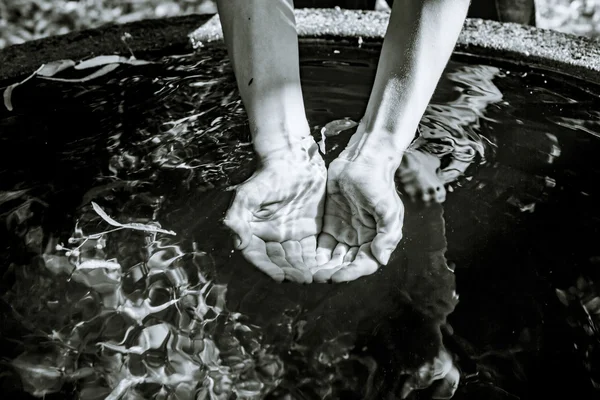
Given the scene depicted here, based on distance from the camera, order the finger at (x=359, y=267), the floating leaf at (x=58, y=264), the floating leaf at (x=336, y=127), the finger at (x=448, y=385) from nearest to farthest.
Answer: the finger at (x=448, y=385) < the finger at (x=359, y=267) < the floating leaf at (x=58, y=264) < the floating leaf at (x=336, y=127)

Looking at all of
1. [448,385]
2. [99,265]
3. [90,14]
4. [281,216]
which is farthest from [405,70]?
[90,14]

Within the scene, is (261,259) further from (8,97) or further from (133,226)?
(8,97)

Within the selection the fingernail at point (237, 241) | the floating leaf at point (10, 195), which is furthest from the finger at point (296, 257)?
the floating leaf at point (10, 195)

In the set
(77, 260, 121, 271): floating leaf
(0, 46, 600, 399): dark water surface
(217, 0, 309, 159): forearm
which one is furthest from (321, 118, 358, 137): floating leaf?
(77, 260, 121, 271): floating leaf

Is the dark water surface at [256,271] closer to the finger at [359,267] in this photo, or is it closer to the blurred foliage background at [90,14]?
the finger at [359,267]

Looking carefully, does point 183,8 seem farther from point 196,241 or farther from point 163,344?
point 163,344

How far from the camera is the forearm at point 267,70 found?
4.65ft

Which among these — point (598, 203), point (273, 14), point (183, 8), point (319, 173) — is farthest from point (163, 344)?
point (183, 8)

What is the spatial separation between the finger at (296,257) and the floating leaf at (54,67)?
1.29 m

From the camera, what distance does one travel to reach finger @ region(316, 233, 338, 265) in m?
1.23

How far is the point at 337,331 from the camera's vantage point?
3.68ft

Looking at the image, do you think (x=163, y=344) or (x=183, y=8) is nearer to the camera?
(x=163, y=344)

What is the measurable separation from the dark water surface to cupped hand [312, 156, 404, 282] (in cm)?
6

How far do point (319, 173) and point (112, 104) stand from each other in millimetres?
900
